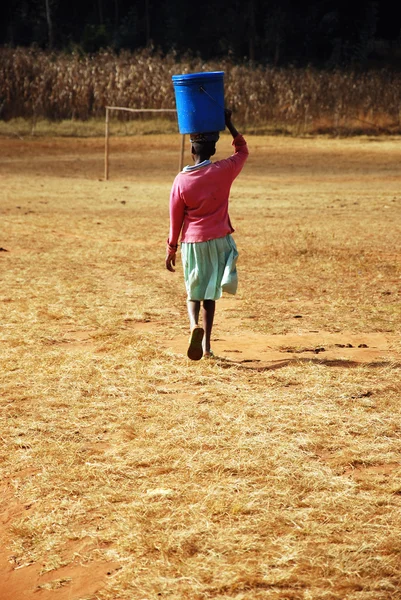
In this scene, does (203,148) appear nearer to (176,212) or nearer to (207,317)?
(176,212)

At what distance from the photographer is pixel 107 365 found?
6.04 meters

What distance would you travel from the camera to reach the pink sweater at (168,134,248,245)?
5.80m

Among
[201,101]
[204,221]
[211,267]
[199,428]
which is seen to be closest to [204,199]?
[204,221]

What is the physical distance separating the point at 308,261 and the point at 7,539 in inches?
274

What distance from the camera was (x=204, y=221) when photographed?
5945mm

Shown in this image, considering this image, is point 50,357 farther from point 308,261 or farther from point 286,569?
point 308,261

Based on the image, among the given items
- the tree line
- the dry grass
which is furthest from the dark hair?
the tree line

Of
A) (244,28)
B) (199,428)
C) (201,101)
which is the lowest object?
(199,428)

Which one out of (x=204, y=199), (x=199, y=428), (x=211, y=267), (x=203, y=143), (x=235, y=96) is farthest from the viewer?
(x=235, y=96)

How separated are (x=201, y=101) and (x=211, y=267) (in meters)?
1.07

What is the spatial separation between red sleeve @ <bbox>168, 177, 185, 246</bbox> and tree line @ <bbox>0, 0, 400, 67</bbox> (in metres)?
37.5

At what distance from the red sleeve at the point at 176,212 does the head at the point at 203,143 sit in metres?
0.24

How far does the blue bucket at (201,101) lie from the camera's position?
5621 mm

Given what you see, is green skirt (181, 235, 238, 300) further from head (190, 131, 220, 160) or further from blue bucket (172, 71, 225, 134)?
blue bucket (172, 71, 225, 134)
